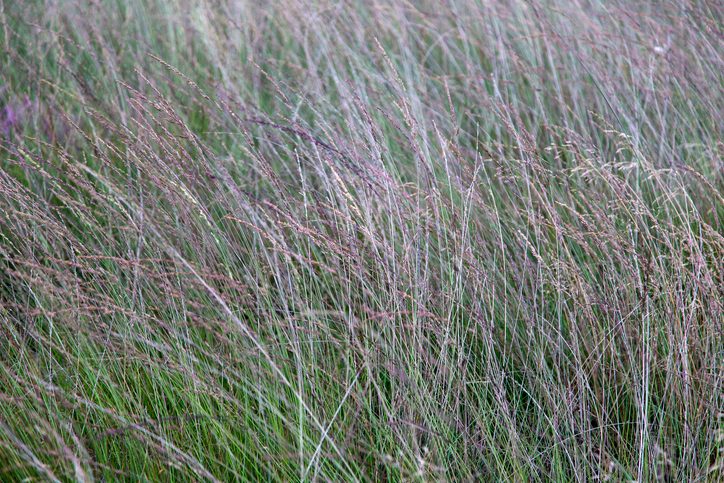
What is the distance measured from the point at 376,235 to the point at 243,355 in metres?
0.44

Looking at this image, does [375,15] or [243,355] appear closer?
[243,355]

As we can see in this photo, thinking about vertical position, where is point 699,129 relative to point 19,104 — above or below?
below

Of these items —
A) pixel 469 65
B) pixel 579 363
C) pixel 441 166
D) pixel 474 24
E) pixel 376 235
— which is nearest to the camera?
pixel 579 363

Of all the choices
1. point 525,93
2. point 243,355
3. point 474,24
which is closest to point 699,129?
point 525,93

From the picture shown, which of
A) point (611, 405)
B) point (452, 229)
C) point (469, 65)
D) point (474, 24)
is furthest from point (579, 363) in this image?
point (474, 24)

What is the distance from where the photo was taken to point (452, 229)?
1912mm

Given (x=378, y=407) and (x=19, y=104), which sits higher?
(x=19, y=104)

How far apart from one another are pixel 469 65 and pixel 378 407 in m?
1.50

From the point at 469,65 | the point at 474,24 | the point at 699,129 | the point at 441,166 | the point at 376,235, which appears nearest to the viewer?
the point at 376,235

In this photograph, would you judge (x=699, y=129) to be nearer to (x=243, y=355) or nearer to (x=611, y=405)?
(x=611, y=405)

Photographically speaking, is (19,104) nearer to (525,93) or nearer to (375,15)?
(375,15)

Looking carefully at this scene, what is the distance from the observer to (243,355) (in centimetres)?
175

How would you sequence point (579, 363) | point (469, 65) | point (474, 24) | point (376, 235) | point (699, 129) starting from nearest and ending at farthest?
point (579, 363), point (376, 235), point (699, 129), point (469, 65), point (474, 24)

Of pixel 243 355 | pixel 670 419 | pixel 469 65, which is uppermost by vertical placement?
pixel 469 65
